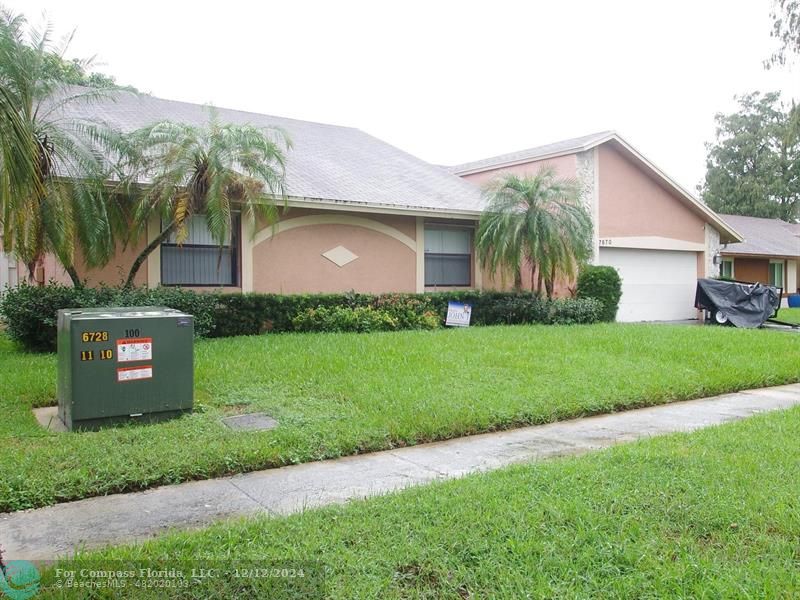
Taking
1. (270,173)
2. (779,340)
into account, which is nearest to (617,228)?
(779,340)

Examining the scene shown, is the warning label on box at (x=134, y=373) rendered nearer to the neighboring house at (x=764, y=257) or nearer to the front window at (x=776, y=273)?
the neighboring house at (x=764, y=257)

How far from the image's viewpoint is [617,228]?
762 inches

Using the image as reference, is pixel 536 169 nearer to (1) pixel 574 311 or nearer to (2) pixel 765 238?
(1) pixel 574 311

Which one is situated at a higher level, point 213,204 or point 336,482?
point 213,204

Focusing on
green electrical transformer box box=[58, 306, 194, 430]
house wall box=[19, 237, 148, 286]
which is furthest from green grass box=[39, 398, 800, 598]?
house wall box=[19, 237, 148, 286]

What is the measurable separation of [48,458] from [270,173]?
25.3 feet

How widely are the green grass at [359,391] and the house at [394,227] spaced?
8.61ft

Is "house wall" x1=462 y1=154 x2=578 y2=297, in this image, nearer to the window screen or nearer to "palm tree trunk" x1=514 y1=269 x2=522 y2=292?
"palm tree trunk" x1=514 y1=269 x2=522 y2=292

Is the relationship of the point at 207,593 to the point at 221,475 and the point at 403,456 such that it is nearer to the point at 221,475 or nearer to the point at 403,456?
the point at 221,475

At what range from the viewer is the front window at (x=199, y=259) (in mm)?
12961

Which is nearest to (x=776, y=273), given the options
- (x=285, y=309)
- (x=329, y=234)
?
(x=329, y=234)

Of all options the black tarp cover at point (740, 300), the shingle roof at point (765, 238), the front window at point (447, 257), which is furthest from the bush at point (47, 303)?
the shingle roof at point (765, 238)

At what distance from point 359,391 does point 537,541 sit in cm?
418

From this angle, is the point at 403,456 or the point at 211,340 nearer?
the point at 403,456
